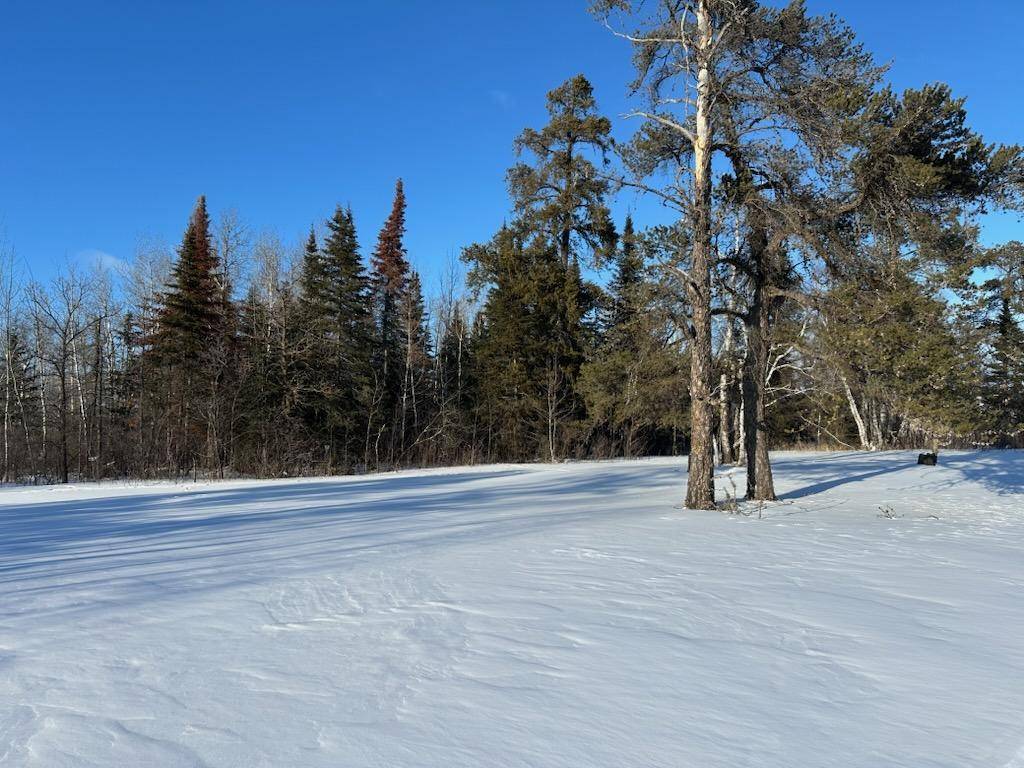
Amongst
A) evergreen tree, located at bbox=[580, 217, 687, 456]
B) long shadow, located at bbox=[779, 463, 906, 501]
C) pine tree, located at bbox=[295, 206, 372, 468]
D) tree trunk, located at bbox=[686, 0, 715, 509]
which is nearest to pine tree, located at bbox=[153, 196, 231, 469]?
pine tree, located at bbox=[295, 206, 372, 468]

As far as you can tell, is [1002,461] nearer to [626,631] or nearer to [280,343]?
[626,631]

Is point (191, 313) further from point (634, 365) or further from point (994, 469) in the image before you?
point (994, 469)

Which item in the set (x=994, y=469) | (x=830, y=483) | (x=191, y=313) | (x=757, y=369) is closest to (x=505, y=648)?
(x=757, y=369)

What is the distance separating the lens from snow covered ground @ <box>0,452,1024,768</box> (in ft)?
7.51

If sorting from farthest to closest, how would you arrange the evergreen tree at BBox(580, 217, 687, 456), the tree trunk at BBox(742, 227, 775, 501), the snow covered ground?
the evergreen tree at BBox(580, 217, 687, 456) → the tree trunk at BBox(742, 227, 775, 501) → the snow covered ground

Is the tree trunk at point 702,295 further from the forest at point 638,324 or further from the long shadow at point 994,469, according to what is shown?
the long shadow at point 994,469

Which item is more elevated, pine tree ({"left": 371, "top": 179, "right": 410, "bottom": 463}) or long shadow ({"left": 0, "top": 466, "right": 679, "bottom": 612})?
pine tree ({"left": 371, "top": 179, "right": 410, "bottom": 463})

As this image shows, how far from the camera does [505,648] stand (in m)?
3.29

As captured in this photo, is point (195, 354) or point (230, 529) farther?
point (195, 354)

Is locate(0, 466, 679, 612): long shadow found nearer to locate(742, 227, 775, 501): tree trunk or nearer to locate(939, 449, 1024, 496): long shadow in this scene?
locate(742, 227, 775, 501): tree trunk

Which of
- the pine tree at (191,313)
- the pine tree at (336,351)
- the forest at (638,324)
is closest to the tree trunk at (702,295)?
the forest at (638,324)

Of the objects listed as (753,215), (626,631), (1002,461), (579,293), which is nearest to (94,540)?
(626,631)

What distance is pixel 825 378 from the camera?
466 inches

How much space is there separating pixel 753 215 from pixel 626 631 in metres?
9.10
